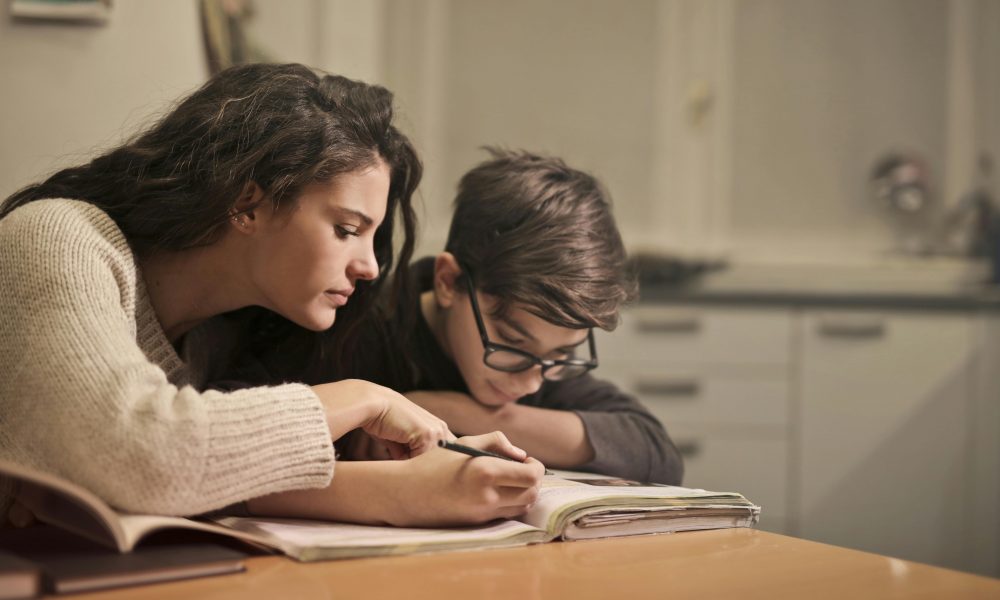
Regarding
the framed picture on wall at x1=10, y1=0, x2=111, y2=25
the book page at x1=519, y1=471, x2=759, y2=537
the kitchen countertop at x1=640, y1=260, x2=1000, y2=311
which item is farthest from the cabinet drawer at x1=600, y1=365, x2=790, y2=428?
the book page at x1=519, y1=471, x2=759, y2=537

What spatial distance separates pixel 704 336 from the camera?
9.51 feet

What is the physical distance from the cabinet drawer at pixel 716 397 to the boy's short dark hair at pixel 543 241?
1492 mm

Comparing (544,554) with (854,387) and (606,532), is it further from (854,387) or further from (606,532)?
(854,387)

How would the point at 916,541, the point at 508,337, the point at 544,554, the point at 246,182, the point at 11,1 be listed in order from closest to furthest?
the point at 544,554 → the point at 246,182 → the point at 508,337 → the point at 11,1 → the point at 916,541

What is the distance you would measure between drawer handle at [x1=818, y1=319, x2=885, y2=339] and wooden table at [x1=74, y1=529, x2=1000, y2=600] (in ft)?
6.99

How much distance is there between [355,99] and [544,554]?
592 millimetres

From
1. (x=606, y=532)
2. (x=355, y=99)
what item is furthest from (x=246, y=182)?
(x=606, y=532)

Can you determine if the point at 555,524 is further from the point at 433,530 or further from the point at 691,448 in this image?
the point at 691,448

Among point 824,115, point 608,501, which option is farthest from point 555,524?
point 824,115

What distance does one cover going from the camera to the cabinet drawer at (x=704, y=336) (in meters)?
2.89

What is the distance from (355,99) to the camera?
114 centimetres

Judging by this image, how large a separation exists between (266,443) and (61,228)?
0.99 feet

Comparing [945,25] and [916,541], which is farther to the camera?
[945,25]

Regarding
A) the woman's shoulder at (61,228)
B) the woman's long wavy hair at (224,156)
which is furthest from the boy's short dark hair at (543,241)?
the woman's shoulder at (61,228)
